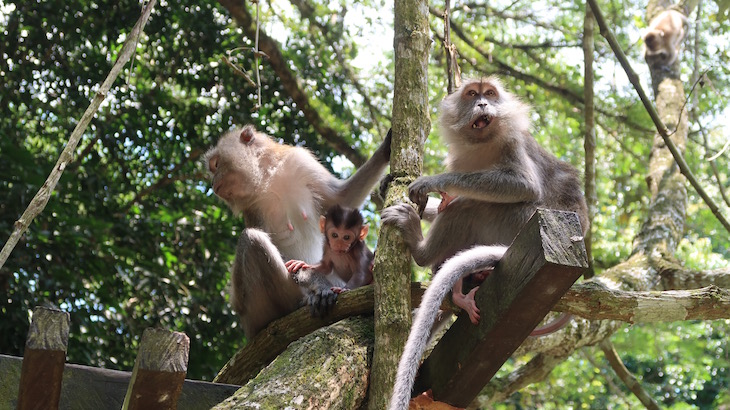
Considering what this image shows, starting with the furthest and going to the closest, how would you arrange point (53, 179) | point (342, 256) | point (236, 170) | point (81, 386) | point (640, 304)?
point (236, 170) → point (342, 256) → point (640, 304) → point (81, 386) → point (53, 179)

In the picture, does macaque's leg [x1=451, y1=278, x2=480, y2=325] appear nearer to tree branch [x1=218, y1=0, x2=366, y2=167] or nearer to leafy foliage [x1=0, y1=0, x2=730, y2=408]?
leafy foliage [x1=0, y1=0, x2=730, y2=408]

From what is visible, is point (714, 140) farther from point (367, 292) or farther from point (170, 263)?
point (367, 292)

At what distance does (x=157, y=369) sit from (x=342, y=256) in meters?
2.51

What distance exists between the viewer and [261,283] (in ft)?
15.3

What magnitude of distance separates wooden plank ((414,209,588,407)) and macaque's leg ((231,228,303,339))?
4.30ft

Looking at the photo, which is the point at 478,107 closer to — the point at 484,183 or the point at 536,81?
the point at 484,183

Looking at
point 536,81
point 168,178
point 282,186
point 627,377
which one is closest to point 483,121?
point 282,186

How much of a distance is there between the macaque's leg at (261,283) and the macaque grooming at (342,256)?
128mm

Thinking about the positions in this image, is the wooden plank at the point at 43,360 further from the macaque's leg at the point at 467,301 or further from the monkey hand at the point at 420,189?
the monkey hand at the point at 420,189

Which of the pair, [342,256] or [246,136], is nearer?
[342,256]

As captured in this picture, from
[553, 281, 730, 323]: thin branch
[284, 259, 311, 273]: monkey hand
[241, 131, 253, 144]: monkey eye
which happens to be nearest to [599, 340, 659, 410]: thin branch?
[553, 281, 730, 323]: thin branch

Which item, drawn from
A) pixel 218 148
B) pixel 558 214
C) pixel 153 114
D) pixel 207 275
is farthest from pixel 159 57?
Answer: pixel 558 214

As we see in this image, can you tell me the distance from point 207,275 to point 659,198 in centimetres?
457

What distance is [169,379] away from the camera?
7.79 ft
